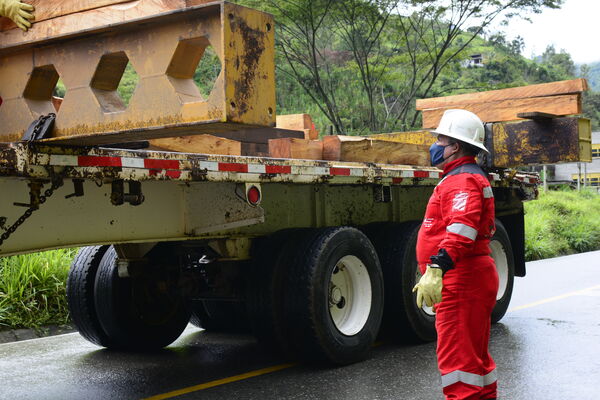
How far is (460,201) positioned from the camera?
14.9 ft

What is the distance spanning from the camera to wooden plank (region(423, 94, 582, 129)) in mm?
8828

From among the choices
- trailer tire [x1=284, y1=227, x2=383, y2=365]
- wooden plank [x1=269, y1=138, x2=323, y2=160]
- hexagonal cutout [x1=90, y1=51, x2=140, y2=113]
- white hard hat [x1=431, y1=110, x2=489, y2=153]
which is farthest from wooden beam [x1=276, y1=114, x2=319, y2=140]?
hexagonal cutout [x1=90, y1=51, x2=140, y2=113]

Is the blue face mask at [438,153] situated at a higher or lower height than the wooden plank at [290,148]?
lower

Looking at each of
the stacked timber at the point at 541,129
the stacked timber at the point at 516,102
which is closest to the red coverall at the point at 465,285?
the stacked timber at the point at 541,129

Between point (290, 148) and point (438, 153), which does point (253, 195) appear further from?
point (438, 153)

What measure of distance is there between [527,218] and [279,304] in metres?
18.1

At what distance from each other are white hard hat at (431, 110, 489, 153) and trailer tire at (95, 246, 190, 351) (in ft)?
10.0

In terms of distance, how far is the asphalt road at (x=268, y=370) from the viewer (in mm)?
5957

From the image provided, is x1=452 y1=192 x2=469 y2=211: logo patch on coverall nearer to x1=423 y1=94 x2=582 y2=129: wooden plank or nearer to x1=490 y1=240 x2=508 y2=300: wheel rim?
x1=490 y1=240 x2=508 y2=300: wheel rim

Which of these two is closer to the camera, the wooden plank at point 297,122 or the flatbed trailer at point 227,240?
the flatbed trailer at point 227,240

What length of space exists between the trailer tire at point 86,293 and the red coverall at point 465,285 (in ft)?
12.4

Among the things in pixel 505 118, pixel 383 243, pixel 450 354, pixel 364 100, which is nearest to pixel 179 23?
pixel 450 354

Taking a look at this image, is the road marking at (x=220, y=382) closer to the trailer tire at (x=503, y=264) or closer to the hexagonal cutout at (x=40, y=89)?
the hexagonal cutout at (x=40, y=89)

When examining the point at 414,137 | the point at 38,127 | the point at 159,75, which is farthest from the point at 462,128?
the point at 414,137
